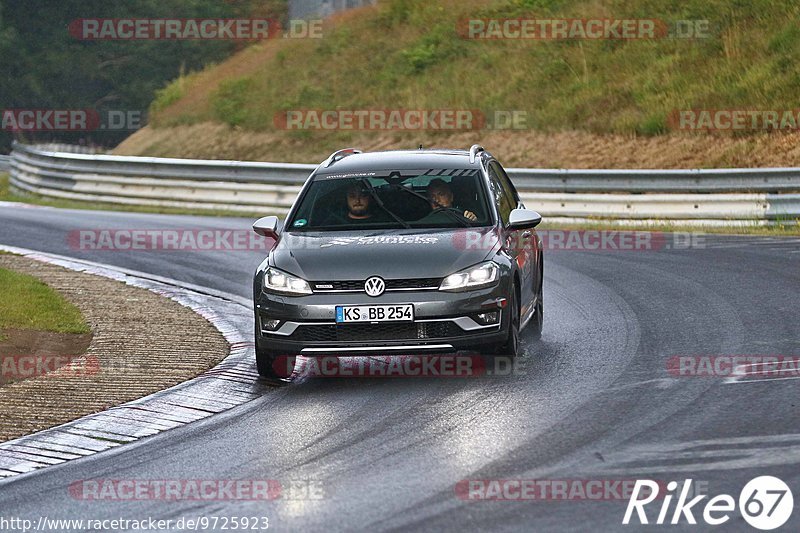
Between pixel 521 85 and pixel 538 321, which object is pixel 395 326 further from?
pixel 521 85

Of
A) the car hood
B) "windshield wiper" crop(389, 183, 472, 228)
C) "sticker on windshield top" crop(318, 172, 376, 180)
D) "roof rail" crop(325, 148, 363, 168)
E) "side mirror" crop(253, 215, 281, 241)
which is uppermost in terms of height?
"roof rail" crop(325, 148, 363, 168)

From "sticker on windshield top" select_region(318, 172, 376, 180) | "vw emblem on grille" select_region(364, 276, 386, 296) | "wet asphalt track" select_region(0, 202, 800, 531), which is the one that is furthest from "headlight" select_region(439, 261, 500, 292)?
"sticker on windshield top" select_region(318, 172, 376, 180)

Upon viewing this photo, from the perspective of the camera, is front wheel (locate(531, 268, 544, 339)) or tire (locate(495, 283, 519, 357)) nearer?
tire (locate(495, 283, 519, 357))

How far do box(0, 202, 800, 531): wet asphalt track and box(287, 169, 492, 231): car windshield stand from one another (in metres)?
1.29

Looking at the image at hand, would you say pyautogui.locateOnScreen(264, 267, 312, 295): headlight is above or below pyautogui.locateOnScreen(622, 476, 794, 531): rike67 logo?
above

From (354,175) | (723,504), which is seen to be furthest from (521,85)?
(723,504)

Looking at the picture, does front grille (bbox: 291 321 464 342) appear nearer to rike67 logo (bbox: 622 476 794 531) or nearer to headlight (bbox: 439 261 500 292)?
headlight (bbox: 439 261 500 292)

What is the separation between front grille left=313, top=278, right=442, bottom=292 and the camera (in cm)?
1005

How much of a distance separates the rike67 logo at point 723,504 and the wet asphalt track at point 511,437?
62mm

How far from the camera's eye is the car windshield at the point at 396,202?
11.1 meters

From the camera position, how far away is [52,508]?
7105 millimetres

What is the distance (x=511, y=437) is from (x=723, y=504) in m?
1.87

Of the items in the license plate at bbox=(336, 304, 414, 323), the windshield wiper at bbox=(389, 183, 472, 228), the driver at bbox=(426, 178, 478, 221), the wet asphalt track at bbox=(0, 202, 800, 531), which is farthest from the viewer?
the driver at bbox=(426, 178, 478, 221)

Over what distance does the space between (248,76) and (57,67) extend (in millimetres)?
23398
